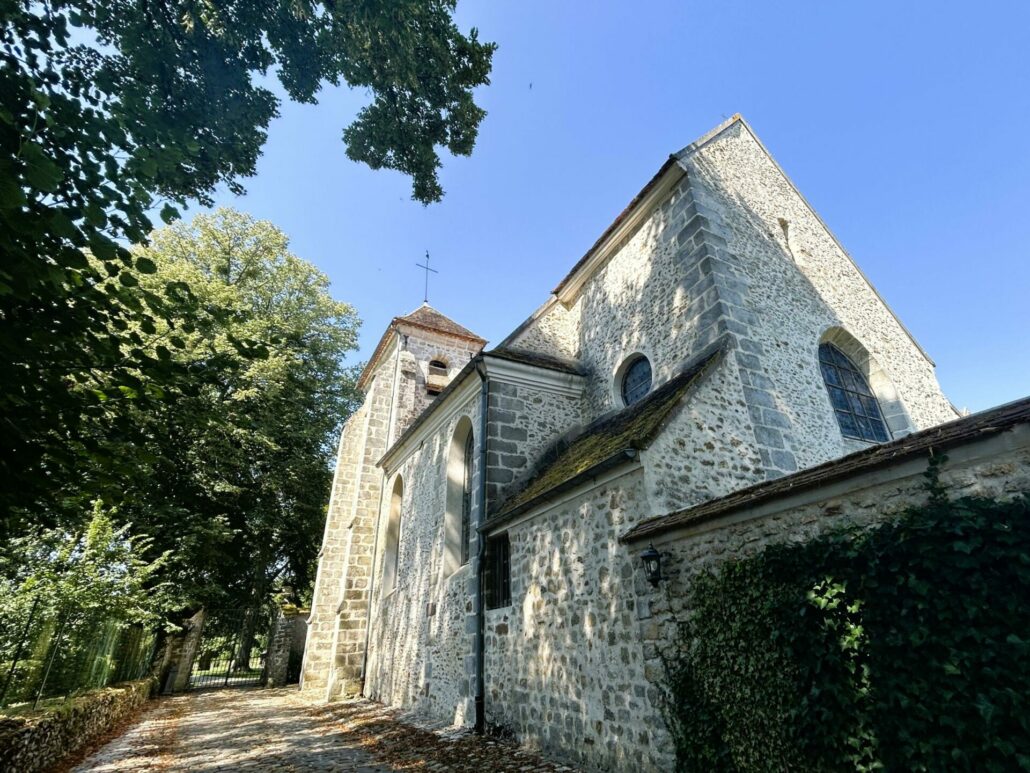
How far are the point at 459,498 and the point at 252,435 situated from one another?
10.3 metres

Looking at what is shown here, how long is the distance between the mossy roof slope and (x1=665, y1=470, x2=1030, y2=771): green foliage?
1.97 meters

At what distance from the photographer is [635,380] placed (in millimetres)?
9711

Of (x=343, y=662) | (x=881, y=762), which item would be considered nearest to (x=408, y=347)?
(x=343, y=662)

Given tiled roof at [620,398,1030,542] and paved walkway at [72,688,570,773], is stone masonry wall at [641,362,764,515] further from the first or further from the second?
paved walkway at [72,688,570,773]

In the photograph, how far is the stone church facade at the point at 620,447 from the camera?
18.4 ft

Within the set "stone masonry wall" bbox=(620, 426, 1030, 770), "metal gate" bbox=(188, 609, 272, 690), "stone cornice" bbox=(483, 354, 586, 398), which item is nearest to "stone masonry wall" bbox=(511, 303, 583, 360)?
"stone cornice" bbox=(483, 354, 586, 398)

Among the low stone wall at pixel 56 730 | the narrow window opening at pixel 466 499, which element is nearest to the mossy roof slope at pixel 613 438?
the narrow window opening at pixel 466 499

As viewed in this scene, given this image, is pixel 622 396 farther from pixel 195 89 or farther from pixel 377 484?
pixel 377 484

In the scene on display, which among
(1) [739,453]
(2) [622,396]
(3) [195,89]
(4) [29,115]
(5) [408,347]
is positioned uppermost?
(5) [408,347]

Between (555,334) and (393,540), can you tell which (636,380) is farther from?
(393,540)

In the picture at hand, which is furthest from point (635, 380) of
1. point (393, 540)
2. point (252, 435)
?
point (252, 435)

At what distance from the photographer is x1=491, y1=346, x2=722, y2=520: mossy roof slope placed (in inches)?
240

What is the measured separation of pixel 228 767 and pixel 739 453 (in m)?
8.09

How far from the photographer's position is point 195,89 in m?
5.75
